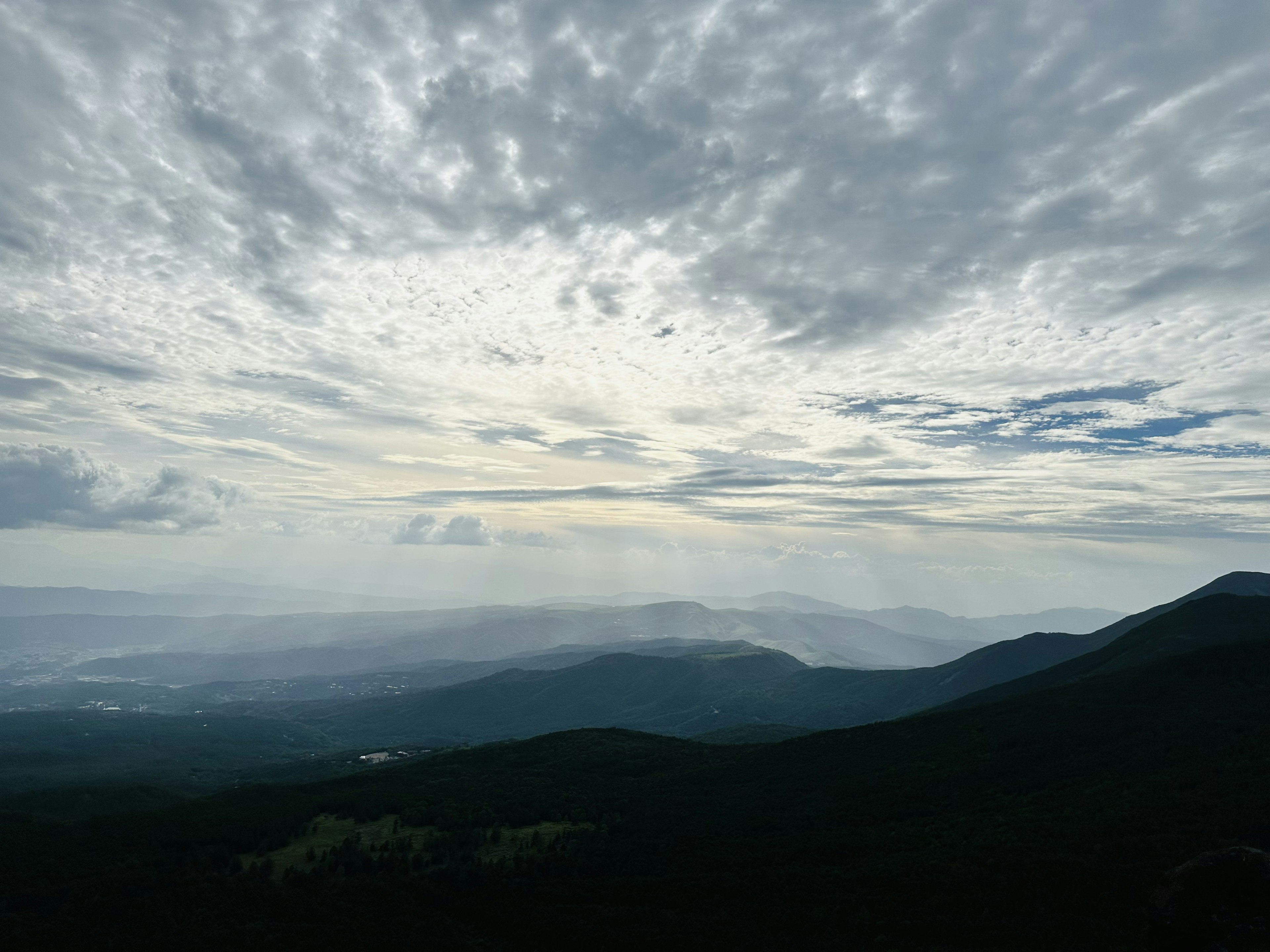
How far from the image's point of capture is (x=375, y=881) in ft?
172

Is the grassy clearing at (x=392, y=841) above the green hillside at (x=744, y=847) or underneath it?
underneath

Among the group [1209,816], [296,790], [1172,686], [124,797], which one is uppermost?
[1172,686]

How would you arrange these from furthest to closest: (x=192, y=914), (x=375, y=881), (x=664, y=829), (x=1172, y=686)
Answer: (x=1172, y=686)
(x=664, y=829)
(x=375, y=881)
(x=192, y=914)

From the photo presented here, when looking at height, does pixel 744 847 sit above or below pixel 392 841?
Result: above

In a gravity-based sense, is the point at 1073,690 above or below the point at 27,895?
above

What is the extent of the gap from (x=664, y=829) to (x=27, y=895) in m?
52.3

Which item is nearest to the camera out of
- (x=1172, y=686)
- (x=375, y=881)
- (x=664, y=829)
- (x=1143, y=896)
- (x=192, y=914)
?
(x=1143, y=896)

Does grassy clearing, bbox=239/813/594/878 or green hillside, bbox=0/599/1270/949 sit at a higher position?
green hillside, bbox=0/599/1270/949

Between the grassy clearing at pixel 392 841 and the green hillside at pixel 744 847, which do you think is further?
the grassy clearing at pixel 392 841

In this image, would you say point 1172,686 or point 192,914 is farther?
point 1172,686

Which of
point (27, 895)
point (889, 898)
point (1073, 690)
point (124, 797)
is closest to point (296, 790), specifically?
point (27, 895)

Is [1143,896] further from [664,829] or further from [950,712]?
[950,712]

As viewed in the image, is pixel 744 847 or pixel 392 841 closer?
pixel 744 847

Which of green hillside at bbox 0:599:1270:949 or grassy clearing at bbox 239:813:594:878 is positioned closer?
green hillside at bbox 0:599:1270:949
